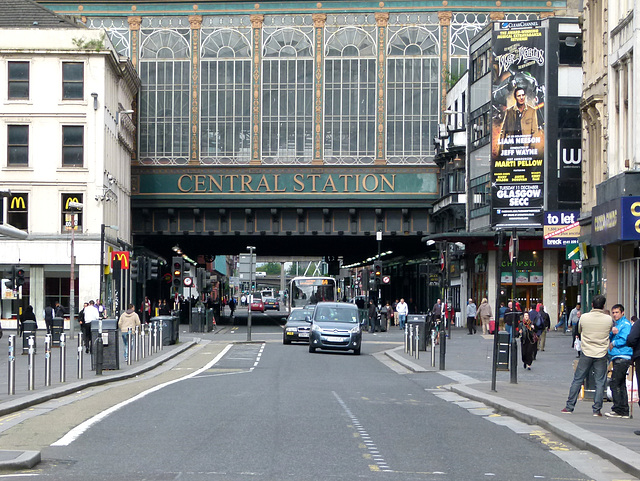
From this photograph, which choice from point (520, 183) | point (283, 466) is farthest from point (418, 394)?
point (520, 183)

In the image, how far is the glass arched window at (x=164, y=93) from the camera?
71562 millimetres

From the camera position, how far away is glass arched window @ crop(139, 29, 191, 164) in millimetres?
71562

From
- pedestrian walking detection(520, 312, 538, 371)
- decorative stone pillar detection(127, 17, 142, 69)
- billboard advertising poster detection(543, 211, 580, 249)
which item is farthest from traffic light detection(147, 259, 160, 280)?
decorative stone pillar detection(127, 17, 142, 69)

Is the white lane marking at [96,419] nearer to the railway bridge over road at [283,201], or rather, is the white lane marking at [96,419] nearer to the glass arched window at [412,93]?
the railway bridge over road at [283,201]

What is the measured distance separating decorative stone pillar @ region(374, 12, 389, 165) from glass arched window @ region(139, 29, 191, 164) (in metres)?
11.8

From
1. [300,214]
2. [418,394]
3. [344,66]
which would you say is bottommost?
[418,394]

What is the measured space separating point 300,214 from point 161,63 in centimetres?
1293

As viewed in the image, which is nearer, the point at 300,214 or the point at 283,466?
the point at 283,466

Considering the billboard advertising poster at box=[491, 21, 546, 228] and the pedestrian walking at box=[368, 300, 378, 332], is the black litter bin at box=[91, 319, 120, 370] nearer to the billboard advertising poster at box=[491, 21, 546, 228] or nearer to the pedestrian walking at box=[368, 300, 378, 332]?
the billboard advertising poster at box=[491, 21, 546, 228]

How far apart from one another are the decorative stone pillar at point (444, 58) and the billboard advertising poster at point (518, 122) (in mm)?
12328

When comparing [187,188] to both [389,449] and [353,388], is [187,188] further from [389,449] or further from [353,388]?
[389,449]

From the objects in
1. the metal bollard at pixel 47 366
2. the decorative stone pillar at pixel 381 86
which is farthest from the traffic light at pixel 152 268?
the decorative stone pillar at pixel 381 86

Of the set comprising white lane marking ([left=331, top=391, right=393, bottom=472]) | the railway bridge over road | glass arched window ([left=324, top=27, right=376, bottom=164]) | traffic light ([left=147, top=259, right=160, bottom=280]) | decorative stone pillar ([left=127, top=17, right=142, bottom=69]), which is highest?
decorative stone pillar ([left=127, top=17, right=142, bottom=69])

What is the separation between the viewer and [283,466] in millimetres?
11852
